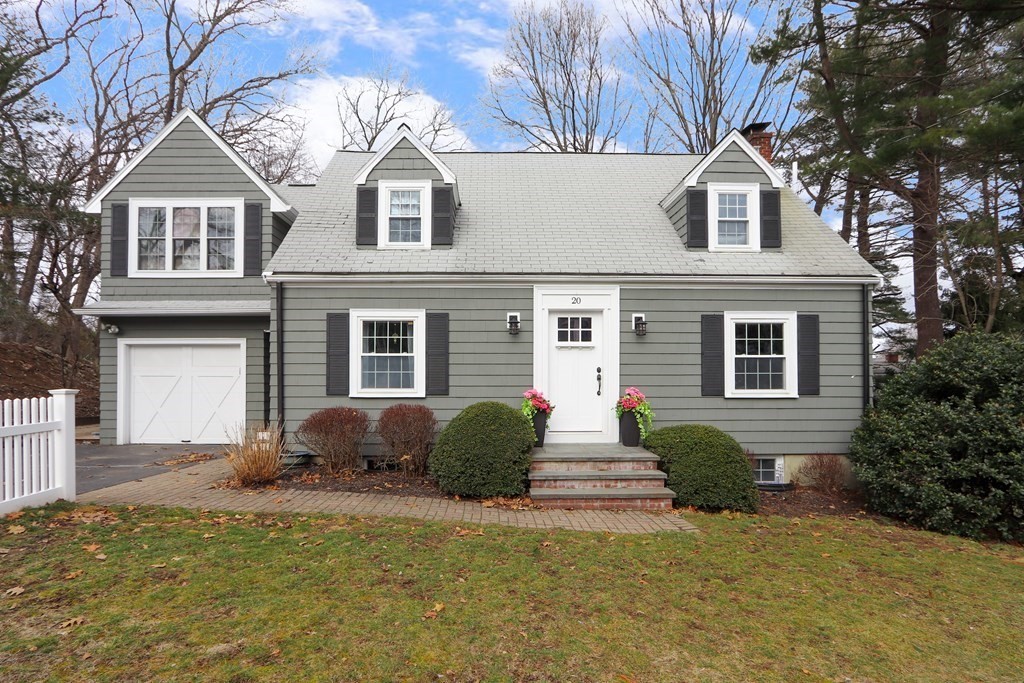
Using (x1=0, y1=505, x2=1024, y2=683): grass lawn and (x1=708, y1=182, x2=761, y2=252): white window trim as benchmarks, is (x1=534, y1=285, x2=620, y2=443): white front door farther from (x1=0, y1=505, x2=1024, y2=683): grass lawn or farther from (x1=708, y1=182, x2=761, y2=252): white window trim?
(x1=0, y1=505, x2=1024, y2=683): grass lawn

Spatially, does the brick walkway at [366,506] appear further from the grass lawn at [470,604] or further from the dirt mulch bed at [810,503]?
the dirt mulch bed at [810,503]

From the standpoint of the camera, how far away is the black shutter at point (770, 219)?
10.4m

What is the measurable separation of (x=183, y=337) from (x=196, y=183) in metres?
3.02

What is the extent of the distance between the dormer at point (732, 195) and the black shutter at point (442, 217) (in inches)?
169

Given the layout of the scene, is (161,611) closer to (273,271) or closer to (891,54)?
(273,271)

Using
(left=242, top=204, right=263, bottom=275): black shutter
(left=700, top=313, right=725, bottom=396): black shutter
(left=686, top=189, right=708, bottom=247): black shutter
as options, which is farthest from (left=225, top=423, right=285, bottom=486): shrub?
(left=686, top=189, right=708, bottom=247): black shutter

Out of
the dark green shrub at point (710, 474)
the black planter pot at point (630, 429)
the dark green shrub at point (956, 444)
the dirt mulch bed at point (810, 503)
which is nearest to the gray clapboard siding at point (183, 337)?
the black planter pot at point (630, 429)

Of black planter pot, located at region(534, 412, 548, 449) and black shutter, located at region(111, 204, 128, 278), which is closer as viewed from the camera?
black planter pot, located at region(534, 412, 548, 449)

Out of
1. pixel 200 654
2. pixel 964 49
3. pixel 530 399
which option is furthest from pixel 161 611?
pixel 964 49

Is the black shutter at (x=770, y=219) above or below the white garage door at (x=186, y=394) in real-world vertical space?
above

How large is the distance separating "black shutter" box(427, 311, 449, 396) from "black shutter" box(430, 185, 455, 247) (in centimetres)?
148

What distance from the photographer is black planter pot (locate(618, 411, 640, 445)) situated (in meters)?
9.09

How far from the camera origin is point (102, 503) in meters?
6.70

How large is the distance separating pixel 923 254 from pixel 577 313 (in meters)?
8.77
